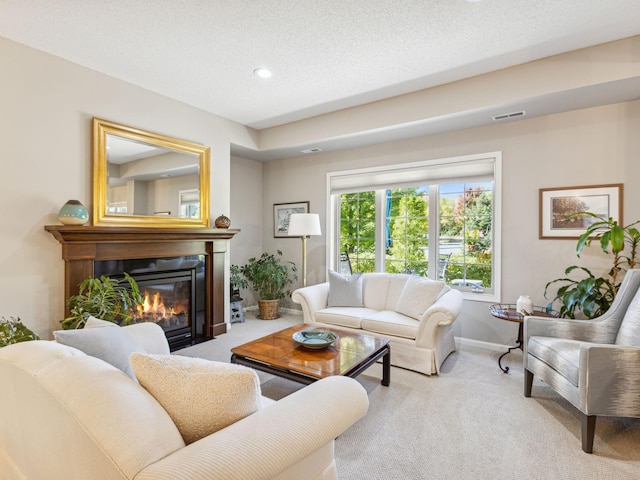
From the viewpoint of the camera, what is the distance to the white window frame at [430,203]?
11.6ft

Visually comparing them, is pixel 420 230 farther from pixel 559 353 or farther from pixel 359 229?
pixel 559 353

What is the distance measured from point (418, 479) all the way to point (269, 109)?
3742 mm

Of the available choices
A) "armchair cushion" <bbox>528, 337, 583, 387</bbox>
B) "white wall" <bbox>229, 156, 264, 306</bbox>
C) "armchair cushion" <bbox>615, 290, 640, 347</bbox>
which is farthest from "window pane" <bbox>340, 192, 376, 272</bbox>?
"armchair cushion" <bbox>615, 290, 640, 347</bbox>

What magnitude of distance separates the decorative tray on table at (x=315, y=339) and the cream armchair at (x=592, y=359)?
149cm

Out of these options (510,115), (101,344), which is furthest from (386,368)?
(510,115)

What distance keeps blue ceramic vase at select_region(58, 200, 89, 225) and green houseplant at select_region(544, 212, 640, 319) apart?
4.19 meters

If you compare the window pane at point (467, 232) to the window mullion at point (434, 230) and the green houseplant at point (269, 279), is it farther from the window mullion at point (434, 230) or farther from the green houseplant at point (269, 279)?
the green houseplant at point (269, 279)

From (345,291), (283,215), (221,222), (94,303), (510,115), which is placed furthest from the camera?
(283,215)

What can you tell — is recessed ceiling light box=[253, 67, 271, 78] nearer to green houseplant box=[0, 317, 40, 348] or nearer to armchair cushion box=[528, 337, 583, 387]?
green houseplant box=[0, 317, 40, 348]

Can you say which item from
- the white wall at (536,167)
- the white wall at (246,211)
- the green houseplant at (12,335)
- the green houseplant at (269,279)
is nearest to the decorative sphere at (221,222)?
the white wall at (246,211)

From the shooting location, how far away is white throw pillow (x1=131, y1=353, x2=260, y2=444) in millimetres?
991

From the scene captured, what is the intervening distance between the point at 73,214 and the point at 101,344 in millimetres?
1868

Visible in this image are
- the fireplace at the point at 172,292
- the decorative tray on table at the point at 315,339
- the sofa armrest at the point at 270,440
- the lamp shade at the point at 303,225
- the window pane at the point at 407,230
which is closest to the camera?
the sofa armrest at the point at 270,440

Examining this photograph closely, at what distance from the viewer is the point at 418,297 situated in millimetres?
3305
